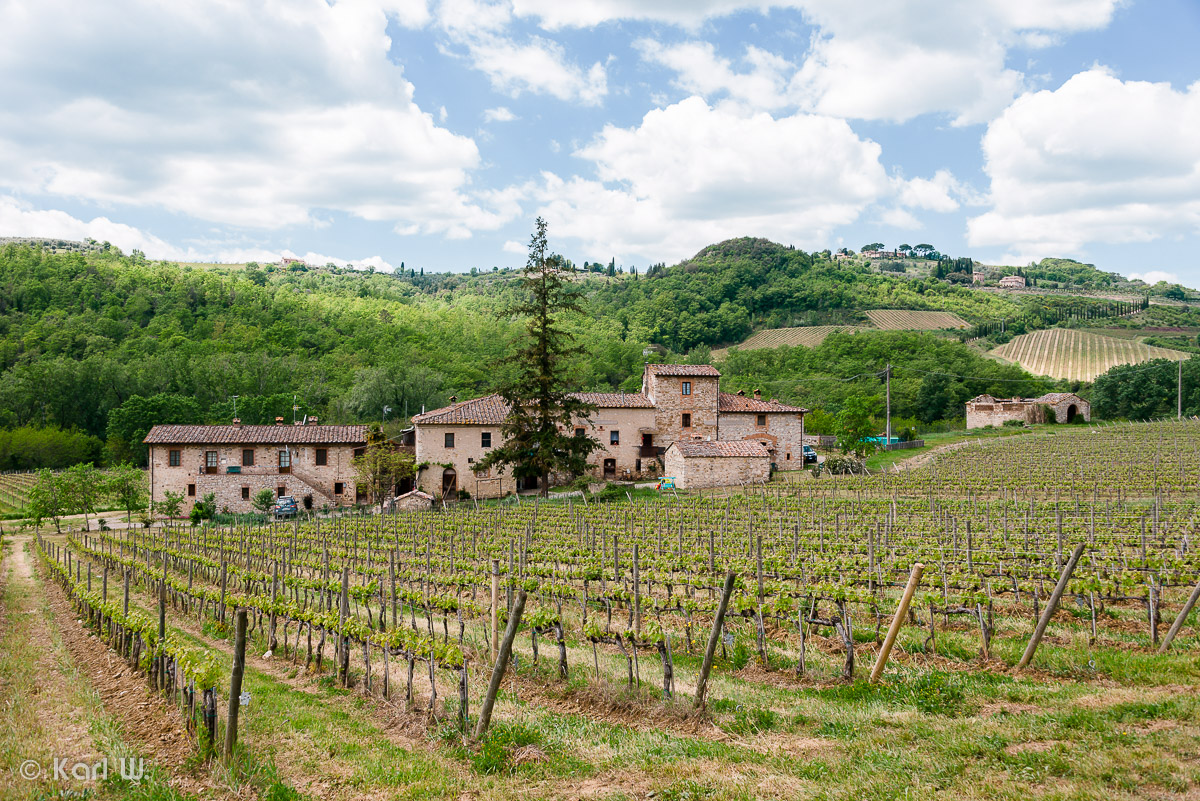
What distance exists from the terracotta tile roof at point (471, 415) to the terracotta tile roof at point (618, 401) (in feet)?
16.7

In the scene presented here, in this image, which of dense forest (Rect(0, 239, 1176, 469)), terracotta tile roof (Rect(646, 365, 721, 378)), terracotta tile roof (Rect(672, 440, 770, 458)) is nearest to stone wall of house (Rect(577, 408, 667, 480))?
terracotta tile roof (Rect(646, 365, 721, 378))

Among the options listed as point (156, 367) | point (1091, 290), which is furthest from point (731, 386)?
point (1091, 290)

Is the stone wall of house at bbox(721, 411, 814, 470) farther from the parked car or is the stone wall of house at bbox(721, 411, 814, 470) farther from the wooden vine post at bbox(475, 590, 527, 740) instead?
the wooden vine post at bbox(475, 590, 527, 740)

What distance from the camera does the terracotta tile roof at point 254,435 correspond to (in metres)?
36.8

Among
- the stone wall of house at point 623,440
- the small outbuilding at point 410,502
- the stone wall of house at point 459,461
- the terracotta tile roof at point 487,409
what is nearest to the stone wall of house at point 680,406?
the stone wall of house at point 623,440

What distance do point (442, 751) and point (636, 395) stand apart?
37647mm

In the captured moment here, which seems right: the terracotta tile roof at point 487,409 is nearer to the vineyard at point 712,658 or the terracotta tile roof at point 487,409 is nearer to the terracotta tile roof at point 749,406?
the terracotta tile roof at point 749,406

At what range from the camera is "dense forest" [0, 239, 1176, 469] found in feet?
214

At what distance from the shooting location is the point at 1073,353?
9750 centimetres

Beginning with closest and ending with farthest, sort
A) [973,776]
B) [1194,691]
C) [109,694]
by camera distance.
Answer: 1. [973,776]
2. [1194,691]
3. [109,694]

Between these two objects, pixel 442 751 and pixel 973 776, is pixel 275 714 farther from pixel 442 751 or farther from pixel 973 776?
pixel 973 776

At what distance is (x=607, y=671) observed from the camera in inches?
386

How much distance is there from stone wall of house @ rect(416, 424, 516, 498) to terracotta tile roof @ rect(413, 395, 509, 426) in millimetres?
315

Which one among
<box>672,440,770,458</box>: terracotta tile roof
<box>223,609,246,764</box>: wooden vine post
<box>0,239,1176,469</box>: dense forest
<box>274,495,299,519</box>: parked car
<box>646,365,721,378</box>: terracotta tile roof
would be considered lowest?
<box>274,495,299,519</box>: parked car
